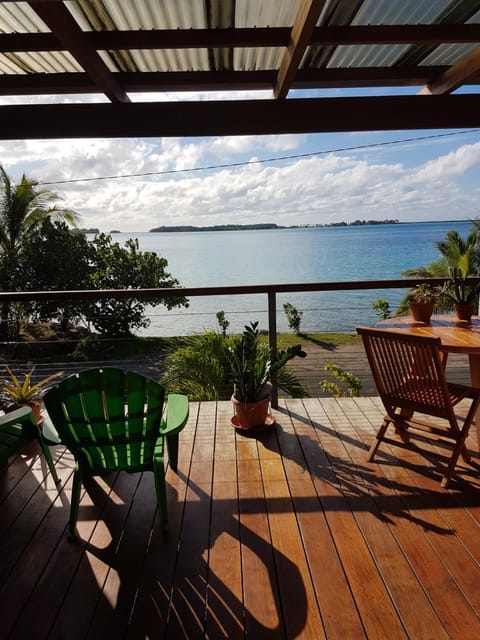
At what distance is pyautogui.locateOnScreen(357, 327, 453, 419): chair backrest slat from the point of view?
2229mm

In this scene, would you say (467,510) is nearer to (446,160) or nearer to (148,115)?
(148,115)

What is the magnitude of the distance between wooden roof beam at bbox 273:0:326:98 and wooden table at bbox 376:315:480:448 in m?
1.65

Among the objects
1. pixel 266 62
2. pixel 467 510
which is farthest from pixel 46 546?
pixel 266 62

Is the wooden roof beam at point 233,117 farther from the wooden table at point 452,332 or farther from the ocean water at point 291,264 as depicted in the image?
the ocean water at point 291,264

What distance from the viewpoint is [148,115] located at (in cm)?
271

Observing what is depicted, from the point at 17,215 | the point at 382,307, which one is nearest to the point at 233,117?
the point at 382,307

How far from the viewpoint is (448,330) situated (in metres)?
2.67

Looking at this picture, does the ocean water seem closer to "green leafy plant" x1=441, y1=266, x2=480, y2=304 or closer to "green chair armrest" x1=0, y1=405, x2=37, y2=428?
"green leafy plant" x1=441, y1=266, x2=480, y2=304

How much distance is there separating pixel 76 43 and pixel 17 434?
208 cm

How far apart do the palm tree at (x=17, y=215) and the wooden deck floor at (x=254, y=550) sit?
12.5m

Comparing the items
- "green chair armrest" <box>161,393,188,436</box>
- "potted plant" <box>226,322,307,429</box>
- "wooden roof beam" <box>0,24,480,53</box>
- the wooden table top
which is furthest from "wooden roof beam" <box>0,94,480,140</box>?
"green chair armrest" <box>161,393,188,436</box>

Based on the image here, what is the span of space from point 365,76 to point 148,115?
1.45m

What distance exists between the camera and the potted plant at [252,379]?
296 centimetres

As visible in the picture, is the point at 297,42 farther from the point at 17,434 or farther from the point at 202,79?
the point at 17,434
